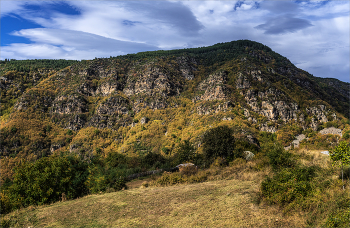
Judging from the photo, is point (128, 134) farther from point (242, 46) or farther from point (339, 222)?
point (242, 46)

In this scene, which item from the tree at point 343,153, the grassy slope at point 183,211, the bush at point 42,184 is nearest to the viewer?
the tree at point 343,153

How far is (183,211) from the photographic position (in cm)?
1159

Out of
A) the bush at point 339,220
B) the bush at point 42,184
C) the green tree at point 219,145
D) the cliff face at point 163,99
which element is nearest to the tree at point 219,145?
the green tree at point 219,145

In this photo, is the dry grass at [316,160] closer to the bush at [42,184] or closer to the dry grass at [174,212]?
the dry grass at [174,212]

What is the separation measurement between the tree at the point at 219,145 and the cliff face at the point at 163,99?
4991cm

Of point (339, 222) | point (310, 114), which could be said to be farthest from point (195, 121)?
point (339, 222)

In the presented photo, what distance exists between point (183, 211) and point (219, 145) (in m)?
20.3

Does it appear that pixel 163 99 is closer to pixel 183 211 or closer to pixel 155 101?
pixel 155 101

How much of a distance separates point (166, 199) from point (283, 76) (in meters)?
125

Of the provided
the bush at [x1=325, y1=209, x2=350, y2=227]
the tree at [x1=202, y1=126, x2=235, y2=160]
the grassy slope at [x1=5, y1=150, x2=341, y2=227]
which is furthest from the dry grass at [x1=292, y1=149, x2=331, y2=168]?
the tree at [x1=202, y1=126, x2=235, y2=160]

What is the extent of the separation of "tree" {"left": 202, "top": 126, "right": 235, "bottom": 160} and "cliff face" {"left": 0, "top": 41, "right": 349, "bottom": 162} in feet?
164

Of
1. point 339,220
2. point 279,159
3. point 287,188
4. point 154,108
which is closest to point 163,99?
point 154,108

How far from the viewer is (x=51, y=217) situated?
13.5 meters

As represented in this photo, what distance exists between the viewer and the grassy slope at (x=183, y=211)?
367 inches
